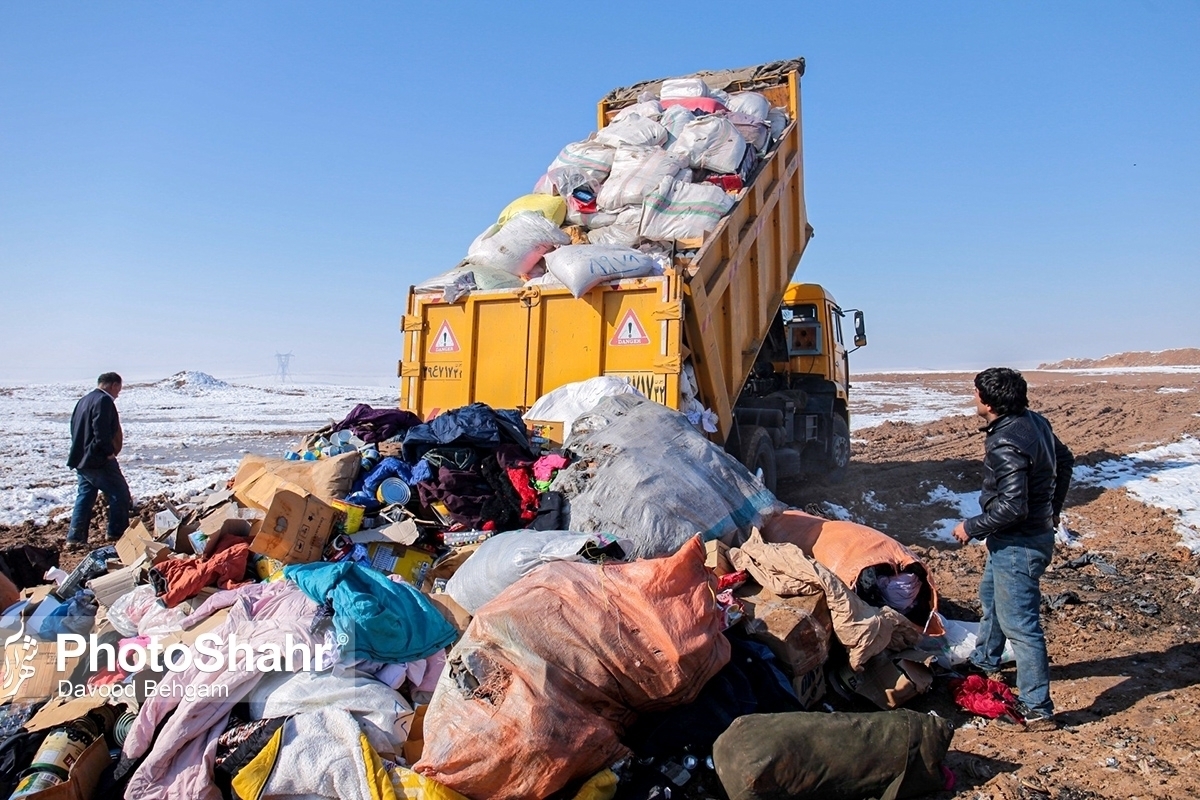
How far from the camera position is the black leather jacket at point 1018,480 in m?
3.18

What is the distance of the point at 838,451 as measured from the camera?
9.05 m

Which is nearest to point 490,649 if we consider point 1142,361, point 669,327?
point 669,327

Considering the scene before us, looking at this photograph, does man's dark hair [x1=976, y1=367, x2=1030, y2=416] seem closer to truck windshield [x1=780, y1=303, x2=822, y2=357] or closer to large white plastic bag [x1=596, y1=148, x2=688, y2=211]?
large white plastic bag [x1=596, y1=148, x2=688, y2=211]

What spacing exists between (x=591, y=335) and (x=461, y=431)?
122cm

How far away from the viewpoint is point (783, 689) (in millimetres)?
2930

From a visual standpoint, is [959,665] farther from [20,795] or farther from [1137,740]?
[20,795]

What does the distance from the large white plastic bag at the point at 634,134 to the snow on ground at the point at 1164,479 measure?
524 centimetres

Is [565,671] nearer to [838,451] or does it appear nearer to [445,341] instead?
[445,341]

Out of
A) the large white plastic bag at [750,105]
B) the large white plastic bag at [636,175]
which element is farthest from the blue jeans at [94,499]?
the large white plastic bag at [750,105]

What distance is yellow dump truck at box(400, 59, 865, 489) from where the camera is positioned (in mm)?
4895

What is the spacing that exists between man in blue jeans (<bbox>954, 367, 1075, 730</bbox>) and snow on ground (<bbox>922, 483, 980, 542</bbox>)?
10.8ft

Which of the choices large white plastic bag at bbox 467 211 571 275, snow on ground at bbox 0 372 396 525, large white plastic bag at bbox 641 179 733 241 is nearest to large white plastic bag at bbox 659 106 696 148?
large white plastic bag at bbox 641 179 733 241

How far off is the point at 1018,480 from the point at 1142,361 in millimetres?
65870

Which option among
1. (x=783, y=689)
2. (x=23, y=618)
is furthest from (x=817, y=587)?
(x=23, y=618)
